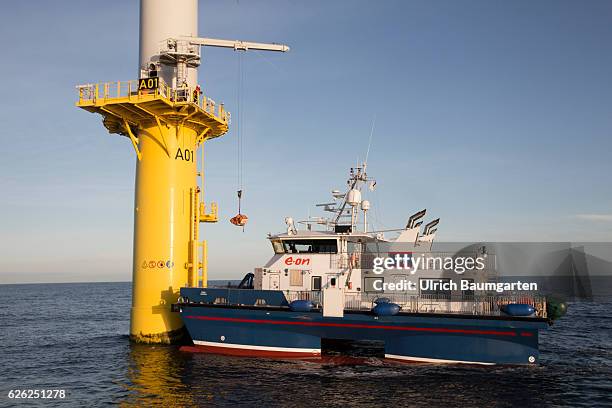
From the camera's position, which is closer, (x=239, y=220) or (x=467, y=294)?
(x=467, y=294)

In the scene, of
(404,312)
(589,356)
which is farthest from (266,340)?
(589,356)

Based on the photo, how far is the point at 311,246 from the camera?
22.4 metres

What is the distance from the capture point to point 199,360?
67.1ft

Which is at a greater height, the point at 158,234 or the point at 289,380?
the point at 158,234

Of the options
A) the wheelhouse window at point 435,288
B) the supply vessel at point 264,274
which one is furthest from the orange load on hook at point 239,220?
the wheelhouse window at point 435,288

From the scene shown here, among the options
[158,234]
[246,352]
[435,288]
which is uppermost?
[158,234]

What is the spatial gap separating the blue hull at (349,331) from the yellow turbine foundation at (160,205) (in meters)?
1.75

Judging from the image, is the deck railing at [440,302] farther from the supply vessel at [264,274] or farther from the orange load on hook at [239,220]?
the orange load on hook at [239,220]

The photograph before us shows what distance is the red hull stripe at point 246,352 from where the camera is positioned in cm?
2086

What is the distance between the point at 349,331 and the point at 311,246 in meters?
4.29

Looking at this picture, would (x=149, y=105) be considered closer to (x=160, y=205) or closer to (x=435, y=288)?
(x=160, y=205)

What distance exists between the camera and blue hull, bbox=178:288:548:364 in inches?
733

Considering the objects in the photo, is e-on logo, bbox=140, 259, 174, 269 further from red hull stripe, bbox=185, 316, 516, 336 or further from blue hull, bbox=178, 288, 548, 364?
red hull stripe, bbox=185, 316, 516, 336

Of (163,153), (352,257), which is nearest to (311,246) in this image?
(352,257)
